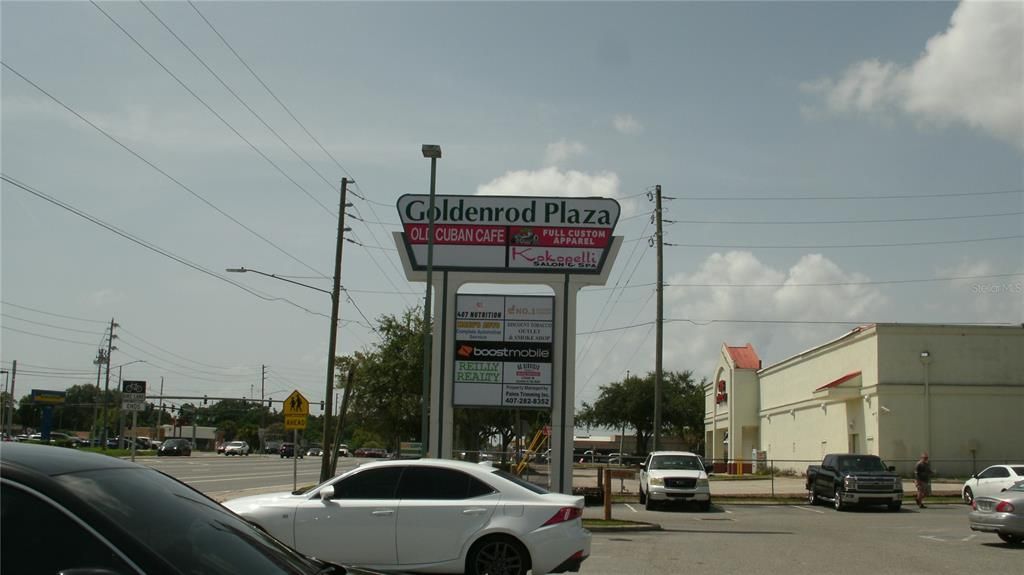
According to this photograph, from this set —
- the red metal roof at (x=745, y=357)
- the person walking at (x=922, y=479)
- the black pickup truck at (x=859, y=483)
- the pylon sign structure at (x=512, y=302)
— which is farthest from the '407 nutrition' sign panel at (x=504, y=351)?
the red metal roof at (x=745, y=357)

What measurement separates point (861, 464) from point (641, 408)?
55.7 meters

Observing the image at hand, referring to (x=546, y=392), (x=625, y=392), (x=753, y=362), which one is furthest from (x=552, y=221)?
(x=625, y=392)

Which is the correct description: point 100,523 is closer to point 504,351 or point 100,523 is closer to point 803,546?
point 803,546

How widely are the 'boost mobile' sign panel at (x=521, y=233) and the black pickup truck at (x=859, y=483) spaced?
11.6m

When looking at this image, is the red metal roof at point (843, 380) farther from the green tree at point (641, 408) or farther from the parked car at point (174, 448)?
the parked car at point (174, 448)

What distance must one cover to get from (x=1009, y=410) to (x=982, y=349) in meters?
2.91

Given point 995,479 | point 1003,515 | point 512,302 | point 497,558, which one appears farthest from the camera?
point 995,479

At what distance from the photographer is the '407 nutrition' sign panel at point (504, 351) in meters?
23.4

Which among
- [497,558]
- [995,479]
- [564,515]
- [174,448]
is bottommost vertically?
[174,448]

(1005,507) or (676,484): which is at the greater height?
(1005,507)

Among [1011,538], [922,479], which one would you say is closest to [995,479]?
[922,479]

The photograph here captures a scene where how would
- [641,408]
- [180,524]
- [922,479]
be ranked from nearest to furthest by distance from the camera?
[180,524], [922,479], [641,408]

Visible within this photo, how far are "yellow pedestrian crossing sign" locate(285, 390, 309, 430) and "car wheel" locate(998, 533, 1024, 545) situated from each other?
737 inches

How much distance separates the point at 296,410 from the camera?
2822 cm
